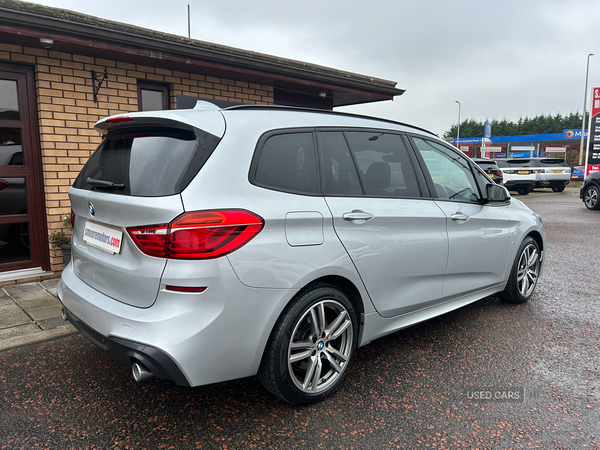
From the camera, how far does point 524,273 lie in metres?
4.67

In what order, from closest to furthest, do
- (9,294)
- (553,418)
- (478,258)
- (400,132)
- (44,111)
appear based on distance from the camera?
(553,418), (400,132), (478,258), (9,294), (44,111)

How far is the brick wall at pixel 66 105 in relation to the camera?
17.8 feet

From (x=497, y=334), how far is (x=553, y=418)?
4.23ft

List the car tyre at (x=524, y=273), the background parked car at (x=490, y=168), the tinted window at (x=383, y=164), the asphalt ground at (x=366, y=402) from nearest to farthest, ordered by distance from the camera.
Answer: the asphalt ground at (x=366, y=402) < the tinted window at (x=383, y=164) < the car tyre at (x=524, y=273) < the background parked car at (x=490, y=168)

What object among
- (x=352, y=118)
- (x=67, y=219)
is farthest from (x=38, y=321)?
(x=352, y=118)

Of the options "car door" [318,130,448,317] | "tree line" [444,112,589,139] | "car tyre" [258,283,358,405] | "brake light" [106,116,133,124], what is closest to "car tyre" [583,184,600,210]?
"car door" [318,130,448,317]

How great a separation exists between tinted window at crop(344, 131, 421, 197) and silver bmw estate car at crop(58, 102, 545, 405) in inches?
0.4

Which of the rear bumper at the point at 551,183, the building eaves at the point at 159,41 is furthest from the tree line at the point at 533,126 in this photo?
the building eaves at the point at 159,41

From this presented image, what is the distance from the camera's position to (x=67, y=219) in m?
5.61

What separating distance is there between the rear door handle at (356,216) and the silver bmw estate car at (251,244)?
0.01 meters

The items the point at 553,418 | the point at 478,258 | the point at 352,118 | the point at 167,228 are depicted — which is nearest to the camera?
the point at 167,228

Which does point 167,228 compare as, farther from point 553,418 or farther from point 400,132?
point 553,418

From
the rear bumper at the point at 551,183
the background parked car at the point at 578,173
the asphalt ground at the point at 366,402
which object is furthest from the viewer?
the background parked car at the point at 578,173

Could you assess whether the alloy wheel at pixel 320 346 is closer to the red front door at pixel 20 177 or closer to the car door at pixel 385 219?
the car door at pixel 385 219
